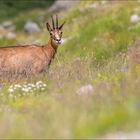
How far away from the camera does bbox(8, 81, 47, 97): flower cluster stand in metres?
10.9

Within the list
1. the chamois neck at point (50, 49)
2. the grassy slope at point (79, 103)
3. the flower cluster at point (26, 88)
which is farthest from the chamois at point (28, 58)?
the flower cluster at point (26, 88)

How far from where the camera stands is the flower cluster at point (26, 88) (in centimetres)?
1090

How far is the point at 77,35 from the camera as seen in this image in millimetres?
21406

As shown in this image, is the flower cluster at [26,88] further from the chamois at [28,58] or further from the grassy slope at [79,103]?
the chamois at [28,58]

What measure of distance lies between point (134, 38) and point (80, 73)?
19.5 feet

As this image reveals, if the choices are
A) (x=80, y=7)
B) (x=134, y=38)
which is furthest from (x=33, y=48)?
(x=80, y=7)

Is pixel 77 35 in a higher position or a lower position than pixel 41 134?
lower

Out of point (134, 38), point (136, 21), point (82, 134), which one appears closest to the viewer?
point (82, 134)

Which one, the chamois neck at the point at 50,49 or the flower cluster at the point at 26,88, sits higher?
the chamois neck at the point at 50,49

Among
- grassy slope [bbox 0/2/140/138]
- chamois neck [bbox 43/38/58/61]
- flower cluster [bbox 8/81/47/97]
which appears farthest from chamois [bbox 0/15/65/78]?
flower cluster [bbox 8/81/47/97]

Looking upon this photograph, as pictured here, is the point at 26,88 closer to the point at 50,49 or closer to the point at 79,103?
the point at 79,103

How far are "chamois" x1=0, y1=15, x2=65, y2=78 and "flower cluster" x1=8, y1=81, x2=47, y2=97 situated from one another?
162cm

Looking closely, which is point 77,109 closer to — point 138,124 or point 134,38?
point 138,124

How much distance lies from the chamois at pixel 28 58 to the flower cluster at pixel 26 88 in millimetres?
1619
